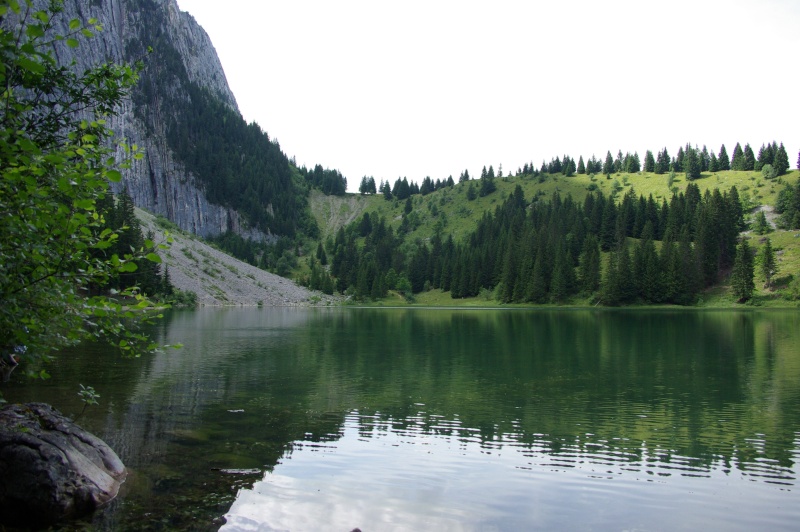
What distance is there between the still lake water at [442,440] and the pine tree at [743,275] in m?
107

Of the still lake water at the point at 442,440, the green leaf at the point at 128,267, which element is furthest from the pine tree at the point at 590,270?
the green leaf at the point at 128,267

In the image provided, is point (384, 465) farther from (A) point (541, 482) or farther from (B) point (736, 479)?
(B) point (736, 479)

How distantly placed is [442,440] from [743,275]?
5625 inches

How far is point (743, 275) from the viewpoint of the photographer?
13650cm

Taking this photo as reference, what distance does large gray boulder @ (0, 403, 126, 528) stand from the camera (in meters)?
12.4

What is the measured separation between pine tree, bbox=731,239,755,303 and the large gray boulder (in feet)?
500

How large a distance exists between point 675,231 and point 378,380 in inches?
6423

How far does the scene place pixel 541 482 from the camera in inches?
639

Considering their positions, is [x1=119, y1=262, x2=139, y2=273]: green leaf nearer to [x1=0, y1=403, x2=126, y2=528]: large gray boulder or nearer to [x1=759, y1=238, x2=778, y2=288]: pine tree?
[x1=0, y1=403, x2=126, y2=528]: large gray boulder

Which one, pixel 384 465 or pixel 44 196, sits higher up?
pixel 44 196

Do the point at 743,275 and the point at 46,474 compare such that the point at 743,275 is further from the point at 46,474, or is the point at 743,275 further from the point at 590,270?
the point at 46,474

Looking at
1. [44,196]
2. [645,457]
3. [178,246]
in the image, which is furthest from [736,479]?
[178,246]

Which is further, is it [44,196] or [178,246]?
[178,246]

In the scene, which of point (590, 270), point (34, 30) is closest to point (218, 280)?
point (590, 270)
